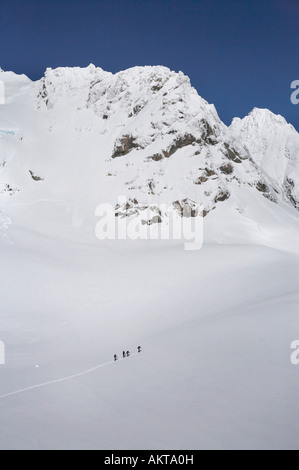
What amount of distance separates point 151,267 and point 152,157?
34389mm

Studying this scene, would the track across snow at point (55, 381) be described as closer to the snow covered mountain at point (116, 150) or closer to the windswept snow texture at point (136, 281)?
the windswept snow texture at point (136, 281)

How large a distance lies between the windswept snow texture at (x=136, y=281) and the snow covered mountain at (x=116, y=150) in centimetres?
38

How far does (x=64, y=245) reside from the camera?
53375 millimetres

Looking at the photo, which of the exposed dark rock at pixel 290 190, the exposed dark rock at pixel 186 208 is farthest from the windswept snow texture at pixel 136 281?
the exposed dark rock at pixel 290 190

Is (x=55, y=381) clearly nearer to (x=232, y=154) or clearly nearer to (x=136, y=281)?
(x=136, y=281)

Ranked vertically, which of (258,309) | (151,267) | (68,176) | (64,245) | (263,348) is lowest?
(263,348)

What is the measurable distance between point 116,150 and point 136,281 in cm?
4390

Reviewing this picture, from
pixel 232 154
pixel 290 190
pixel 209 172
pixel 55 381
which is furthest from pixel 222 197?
pixel 290 190

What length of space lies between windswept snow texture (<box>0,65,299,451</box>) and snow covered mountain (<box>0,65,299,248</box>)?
381mm

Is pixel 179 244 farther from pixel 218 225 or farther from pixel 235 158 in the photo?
pixel 235 158

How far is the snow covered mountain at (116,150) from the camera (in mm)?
68000

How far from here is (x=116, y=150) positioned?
258 ft

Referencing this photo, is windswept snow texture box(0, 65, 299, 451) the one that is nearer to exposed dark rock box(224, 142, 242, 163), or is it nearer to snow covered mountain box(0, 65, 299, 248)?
snow covered mountain box(0, 65, 299, 248)
